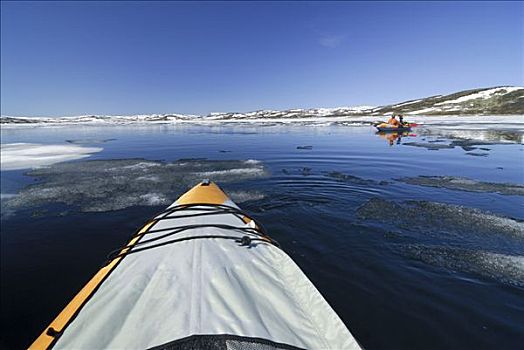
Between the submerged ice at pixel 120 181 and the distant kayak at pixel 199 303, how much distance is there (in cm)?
410

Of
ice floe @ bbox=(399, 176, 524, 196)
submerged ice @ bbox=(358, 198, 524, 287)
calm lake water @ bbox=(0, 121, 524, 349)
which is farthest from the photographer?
ice floe @ bbox=(399, 176, 524, 196)

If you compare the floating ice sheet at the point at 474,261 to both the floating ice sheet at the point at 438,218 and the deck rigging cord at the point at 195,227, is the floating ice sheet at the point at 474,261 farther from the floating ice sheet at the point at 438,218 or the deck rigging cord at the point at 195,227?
the deck rigging cord at the point at 195,227

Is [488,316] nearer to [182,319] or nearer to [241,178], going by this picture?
[182,319]

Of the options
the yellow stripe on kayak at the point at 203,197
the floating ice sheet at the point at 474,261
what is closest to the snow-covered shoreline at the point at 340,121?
the floating ice sheet at the point at 474,261

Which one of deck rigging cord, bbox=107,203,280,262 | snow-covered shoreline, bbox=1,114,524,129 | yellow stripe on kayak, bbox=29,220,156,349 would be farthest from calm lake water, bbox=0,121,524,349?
snow-covered shoreline, bbox=1,114,524,129

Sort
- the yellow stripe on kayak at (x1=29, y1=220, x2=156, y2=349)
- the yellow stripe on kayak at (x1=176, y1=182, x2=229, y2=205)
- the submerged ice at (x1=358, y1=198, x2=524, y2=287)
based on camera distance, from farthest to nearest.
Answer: the yellow stripe on kayak at (x1=176, y1=182, x2=229, y2=205) < the submerged ice at (x1=358, y1=198, x2=524, y2=287) < the yellow stripe on kayak at (x1=29, y1=220, x2=156, y2=349)

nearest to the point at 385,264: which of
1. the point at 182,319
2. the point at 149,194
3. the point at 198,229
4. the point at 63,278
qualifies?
the point at 198,229

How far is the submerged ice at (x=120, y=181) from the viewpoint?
6801 millimetres

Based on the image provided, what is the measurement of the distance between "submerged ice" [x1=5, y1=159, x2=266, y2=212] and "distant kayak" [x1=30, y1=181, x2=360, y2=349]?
410 cm

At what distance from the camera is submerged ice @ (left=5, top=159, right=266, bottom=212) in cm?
680

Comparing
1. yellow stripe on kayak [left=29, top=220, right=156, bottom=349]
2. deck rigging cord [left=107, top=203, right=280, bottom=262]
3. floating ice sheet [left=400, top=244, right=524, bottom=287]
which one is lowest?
floating ice sheet [left=400, top=244, right=524, bottom=287]

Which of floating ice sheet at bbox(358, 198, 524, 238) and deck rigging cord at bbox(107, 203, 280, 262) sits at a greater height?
→ deck rigging cord at bbox(107, 203, 280, 262)

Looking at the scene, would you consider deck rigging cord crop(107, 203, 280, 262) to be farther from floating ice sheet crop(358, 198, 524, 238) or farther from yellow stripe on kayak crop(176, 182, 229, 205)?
floating ice sheet crop(358, 198, 524, 238)

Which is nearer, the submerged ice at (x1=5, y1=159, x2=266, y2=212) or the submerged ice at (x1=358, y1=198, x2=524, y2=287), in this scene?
the submerged ice at (x1=358, y1=198, x2=524, y2=287)
